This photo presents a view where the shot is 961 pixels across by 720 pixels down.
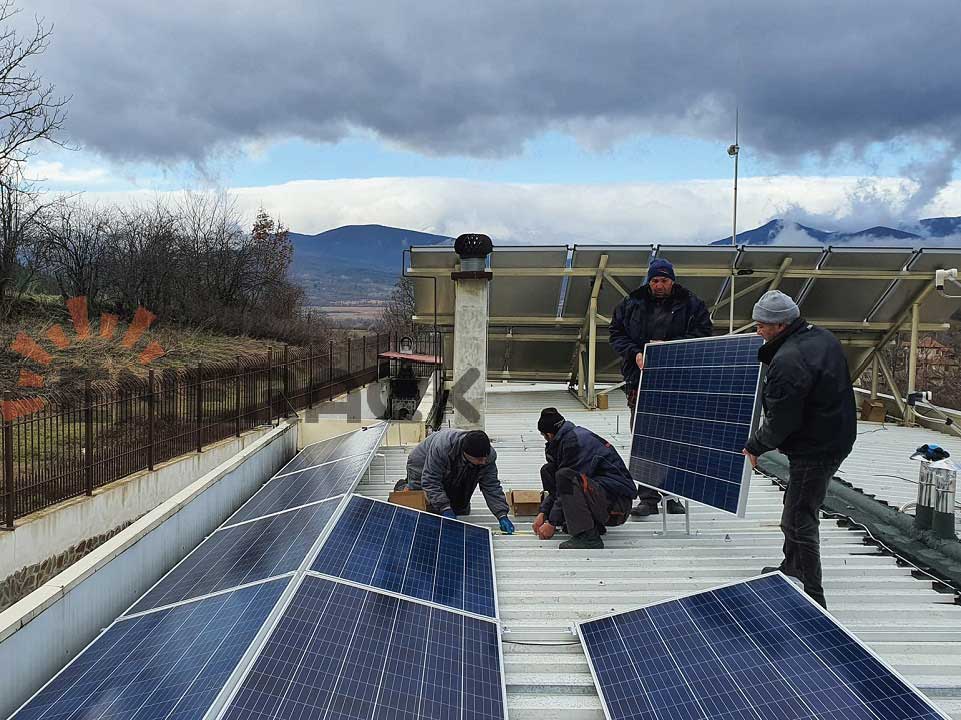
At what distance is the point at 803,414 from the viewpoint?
13.8 ft

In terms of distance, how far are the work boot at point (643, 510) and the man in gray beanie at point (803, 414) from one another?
2054 mm

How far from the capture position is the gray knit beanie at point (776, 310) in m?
4.19

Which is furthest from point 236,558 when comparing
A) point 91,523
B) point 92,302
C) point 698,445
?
point 92,302

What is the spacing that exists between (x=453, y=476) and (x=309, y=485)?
127cm

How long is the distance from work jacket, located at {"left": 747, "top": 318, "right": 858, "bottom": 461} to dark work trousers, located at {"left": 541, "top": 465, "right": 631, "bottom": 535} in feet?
5.33

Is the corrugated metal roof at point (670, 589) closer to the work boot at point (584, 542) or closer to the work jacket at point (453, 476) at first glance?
the work boot at point (584, 542)

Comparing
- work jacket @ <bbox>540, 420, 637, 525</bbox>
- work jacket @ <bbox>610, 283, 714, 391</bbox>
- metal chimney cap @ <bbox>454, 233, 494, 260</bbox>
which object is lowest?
work jacket @ <bbox>540, 420, 637, 525</bbox>

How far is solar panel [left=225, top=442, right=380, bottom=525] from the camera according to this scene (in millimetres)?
5344

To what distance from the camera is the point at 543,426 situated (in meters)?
5.64

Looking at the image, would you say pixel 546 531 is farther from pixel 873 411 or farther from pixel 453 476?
pixel 873 411

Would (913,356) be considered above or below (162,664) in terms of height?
above

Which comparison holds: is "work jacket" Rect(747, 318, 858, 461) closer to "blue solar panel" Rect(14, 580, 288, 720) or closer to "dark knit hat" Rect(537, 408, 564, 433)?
"dark knit hat" Rect(537, 408, 564, 433)

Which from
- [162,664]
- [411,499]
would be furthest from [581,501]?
[162,664]

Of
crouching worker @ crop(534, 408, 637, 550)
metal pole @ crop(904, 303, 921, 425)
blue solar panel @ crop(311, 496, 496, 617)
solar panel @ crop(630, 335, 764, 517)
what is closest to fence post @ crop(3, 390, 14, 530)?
blue solar panel @ crop(311, 496, 496, 617)
